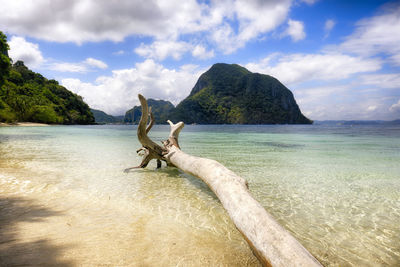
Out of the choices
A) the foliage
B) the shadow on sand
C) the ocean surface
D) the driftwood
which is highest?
the foliage

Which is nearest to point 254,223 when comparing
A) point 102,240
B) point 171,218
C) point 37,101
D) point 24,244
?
point 171,218

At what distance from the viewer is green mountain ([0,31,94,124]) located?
2724 inches

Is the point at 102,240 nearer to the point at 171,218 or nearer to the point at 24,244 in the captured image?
the point at 24,244

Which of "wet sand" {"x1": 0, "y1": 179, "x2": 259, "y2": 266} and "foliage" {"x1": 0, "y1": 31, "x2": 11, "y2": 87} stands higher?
"foliage" {"x1": 0, "y1": 31, "x2": 11, "y2": 87}

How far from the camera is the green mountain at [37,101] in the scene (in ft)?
227

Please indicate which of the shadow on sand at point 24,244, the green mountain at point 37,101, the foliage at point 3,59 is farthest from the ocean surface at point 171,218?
the green mountain at point 37,101

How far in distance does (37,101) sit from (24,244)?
3877 inches

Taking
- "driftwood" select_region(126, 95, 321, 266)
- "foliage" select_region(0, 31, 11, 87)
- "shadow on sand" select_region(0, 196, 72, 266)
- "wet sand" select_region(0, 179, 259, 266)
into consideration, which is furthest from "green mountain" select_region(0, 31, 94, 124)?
"driftwood" select_region(126, 95, 321, 266)

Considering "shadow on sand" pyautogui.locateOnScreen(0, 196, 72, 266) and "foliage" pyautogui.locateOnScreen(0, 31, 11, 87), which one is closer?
"shadow on sand" pyautogui.locateOnScreen(0, 196, 72, 266)

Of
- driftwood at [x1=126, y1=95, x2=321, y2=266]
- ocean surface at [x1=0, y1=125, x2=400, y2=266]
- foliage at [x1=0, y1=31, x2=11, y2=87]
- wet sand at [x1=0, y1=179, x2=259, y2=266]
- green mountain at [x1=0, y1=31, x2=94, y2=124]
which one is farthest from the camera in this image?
green mountain at [x1=0, y1=31, x2=94, y2=124]

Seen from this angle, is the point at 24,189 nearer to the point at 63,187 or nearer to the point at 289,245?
the point at 63,187

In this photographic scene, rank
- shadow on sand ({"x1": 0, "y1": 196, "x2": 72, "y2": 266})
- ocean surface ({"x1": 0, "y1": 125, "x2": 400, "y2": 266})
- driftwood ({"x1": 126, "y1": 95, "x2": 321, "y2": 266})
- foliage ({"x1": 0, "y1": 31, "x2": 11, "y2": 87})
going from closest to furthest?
driftwood ({"x1": 126, "y1": 95, "x2": 321, "y2": 266}) < shadow on sand ({"x1": 0, "y1": 196, "x2": 72, "y2": 266}) < ocean surface ({"x1": 0, "y1": 125, "x2": 400, "y2": 266}) < foliage ({"x1": 0, "y1": 31, "x2": 11, "y2": 87})

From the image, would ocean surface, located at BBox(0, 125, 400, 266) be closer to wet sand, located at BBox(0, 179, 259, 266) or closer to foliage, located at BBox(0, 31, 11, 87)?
wet sand, located at BBox(0, 179, 259, 266)

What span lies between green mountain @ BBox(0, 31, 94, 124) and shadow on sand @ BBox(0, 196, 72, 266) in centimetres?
4794
